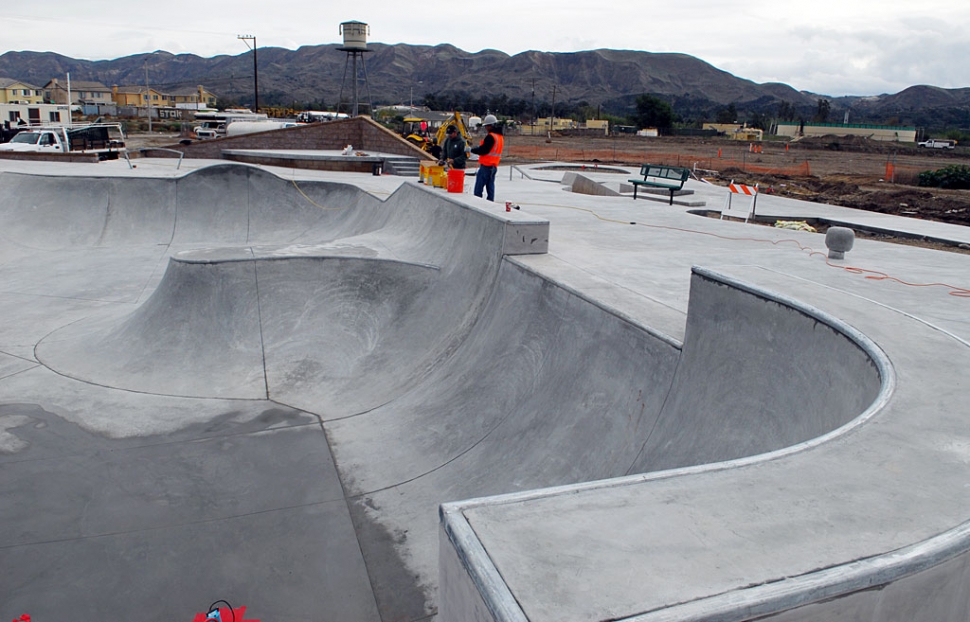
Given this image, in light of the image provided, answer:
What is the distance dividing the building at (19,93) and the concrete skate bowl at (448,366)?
4804 inches

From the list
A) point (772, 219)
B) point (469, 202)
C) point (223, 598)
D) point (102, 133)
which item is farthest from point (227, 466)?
point (102, 133)

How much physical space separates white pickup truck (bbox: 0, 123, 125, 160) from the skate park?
12.7m

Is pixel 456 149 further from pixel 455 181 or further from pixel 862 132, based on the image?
pixel 862 132

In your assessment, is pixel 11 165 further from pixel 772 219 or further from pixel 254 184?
pixel 772 219

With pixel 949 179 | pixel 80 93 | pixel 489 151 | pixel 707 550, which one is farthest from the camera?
pixel 80 93

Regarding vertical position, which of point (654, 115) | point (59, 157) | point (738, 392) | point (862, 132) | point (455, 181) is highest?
point (654, 115)

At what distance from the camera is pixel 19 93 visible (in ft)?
371

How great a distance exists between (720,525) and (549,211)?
11822mm

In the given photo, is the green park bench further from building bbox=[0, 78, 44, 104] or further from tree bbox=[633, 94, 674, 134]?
building bbox=[0, 78, 44, 104]

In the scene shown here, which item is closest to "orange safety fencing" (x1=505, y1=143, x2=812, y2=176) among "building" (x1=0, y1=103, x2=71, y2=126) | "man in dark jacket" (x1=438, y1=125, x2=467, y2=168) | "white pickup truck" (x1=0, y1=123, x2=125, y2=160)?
"white pickup truck" (x1=0, y1=123, x2=125, y2=160)

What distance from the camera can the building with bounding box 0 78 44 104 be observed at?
10712cm

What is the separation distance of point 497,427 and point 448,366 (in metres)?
1.52

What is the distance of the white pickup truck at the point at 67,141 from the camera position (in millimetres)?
22967

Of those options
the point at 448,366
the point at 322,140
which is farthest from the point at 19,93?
the point at 448,366
